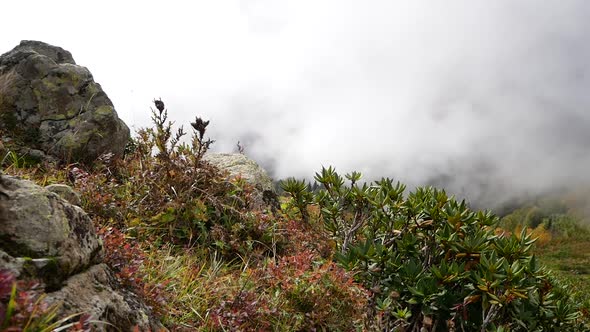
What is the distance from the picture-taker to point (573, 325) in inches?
230

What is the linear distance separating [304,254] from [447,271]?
1.74 m

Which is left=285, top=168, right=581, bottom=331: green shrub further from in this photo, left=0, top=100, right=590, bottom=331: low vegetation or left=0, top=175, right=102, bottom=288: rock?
left=0, top=175, right=102, bottom=288: rock

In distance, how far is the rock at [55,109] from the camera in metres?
7.15

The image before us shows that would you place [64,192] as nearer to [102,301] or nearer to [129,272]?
[129,272]

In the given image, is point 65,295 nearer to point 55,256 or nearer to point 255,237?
point 55,256

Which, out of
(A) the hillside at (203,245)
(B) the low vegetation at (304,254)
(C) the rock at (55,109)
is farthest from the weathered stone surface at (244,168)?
(C) the rock at (55,109)

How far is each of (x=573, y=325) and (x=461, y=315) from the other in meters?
1.96

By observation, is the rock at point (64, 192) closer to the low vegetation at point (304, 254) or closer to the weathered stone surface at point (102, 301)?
the low vegetation at point (304, 254)

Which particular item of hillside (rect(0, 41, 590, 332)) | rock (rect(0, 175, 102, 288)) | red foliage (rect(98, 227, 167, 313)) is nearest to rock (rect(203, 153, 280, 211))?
hillside (rect(0, 41, 590, 332))

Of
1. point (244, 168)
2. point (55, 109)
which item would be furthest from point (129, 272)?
point (244, 168)

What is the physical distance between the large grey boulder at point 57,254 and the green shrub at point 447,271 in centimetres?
263

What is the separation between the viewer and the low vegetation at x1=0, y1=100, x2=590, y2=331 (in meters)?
4.41

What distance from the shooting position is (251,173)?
32.5ft

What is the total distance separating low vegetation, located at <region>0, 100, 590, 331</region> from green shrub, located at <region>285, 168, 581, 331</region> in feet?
0.06
